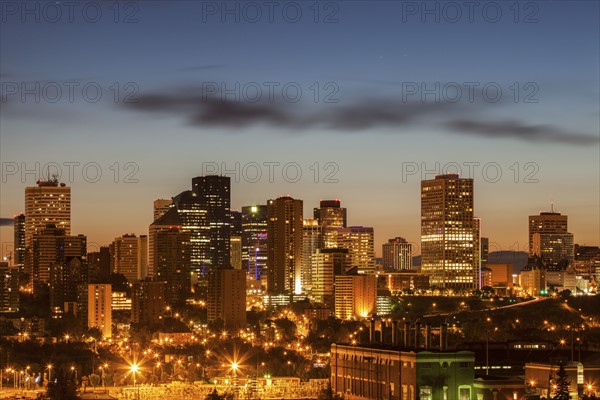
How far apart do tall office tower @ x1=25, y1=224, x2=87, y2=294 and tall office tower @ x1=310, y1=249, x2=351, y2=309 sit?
28.6m

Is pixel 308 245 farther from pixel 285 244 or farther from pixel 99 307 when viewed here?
pixel 99 307

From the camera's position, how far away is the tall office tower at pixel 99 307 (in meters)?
119

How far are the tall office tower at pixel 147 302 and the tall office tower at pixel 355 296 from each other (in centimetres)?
2175

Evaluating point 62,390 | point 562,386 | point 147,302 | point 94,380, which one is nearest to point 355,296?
point 147,302

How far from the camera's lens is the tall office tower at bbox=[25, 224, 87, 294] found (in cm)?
14075

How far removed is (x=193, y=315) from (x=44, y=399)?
6131 cm

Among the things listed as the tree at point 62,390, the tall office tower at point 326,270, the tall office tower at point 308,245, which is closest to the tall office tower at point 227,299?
the tall office tower at point 326,270

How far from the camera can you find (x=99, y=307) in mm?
120625

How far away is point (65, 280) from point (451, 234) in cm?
5611

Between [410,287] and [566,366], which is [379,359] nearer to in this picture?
[566,366]

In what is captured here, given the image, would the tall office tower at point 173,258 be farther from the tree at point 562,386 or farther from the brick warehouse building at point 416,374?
the tree at point 562,386

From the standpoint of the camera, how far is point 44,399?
64562mm

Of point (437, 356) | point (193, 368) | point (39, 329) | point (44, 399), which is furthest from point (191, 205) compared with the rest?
point (437, 356)

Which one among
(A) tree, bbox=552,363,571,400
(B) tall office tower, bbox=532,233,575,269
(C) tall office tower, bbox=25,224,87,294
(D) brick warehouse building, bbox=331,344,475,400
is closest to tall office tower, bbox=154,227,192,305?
(C) tall office tower, bbox=25,224,87,294
